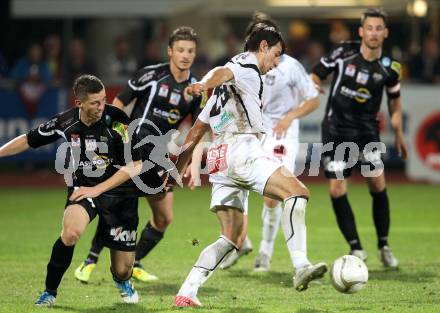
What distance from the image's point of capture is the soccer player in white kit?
10305mm

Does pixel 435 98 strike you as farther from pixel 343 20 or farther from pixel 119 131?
pixel 119 131

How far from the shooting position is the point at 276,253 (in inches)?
451

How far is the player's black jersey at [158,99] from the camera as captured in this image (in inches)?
381

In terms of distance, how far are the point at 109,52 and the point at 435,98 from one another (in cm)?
735

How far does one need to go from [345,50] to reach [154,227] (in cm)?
280

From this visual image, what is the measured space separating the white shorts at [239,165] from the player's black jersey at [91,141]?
0.72 meters

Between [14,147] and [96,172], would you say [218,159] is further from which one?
[14,147]

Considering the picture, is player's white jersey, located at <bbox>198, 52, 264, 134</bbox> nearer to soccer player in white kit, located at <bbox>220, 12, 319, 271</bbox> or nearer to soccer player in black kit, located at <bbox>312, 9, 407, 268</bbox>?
soccer player in white kit, located at <bbox>220, 12, 319, 271</bbox>

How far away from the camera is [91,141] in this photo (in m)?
8.04

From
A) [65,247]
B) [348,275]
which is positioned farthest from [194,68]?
[348,275]

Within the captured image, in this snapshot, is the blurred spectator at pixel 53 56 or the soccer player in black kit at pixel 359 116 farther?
the blurred spectator at pixel 53 56

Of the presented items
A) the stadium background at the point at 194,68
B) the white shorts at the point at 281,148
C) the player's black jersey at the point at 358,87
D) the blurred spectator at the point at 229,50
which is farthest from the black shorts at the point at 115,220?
the blurred spectator at the point at 229,50

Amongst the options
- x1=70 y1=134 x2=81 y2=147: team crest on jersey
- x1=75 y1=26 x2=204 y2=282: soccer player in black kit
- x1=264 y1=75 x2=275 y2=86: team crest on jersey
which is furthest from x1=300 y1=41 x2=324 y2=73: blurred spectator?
x1=70 y1=134 x2=81 y2=147: team crest on jersey

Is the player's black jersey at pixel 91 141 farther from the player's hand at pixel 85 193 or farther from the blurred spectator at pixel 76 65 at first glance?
the blurred spectator at pixel 76 65
